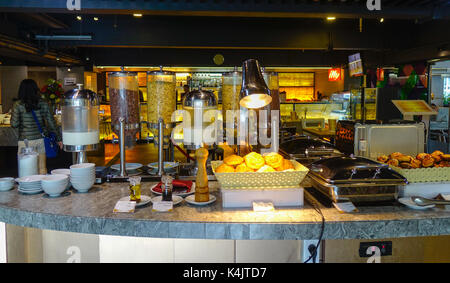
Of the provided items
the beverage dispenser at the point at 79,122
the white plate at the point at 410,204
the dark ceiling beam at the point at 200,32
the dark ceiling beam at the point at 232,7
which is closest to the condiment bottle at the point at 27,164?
the beverage dispenser at the point at 79,122

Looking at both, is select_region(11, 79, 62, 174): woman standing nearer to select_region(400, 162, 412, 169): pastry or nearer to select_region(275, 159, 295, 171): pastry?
select_region(275, 159, 295, 171): pastry

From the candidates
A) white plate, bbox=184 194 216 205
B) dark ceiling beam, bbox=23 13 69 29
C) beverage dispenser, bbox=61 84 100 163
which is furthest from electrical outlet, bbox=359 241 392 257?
dark ceiling beam, bbox=23 13 69 29

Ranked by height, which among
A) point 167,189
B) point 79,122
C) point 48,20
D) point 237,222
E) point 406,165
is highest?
point 48,20

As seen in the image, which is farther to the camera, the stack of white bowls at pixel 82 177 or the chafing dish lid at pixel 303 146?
the chafing dish lid at pixel 303 146

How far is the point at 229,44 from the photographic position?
24.9 ft

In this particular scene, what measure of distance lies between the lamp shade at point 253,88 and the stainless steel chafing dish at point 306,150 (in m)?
1.00

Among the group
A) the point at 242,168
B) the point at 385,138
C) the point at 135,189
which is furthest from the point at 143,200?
the point at 385,138

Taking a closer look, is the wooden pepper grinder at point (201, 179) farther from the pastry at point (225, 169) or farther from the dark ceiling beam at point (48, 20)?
the dark ceiling beam at point (48, 20)

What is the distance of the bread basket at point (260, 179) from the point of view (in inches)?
73.2

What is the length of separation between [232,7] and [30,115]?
3369mm

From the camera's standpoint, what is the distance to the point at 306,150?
299 centimetres

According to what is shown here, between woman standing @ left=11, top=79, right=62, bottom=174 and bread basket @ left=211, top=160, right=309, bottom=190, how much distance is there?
3.91m

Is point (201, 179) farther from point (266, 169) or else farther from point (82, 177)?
point (82, 177)
